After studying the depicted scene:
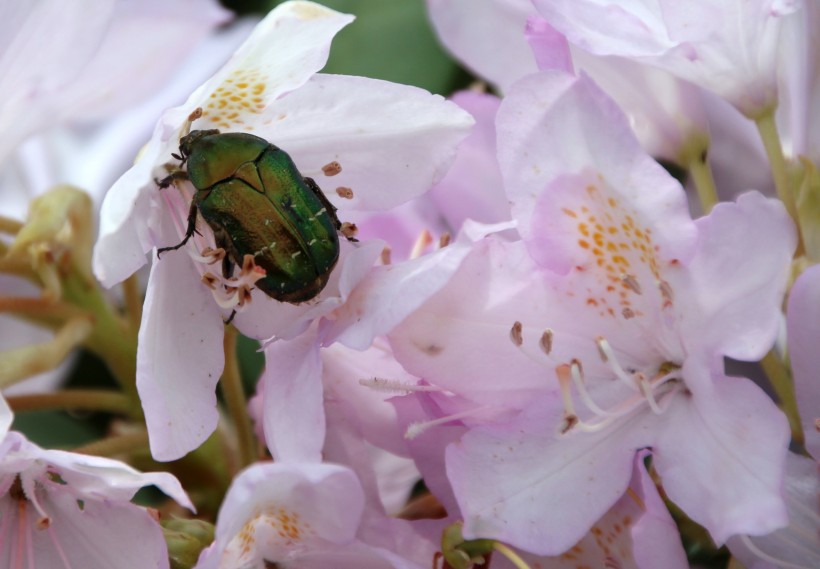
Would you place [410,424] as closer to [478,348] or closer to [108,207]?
[478,348]

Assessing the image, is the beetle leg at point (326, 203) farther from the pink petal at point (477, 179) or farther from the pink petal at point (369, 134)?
the pink petal at point (477, 179)

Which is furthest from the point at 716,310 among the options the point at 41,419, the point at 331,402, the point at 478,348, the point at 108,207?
the point at 41,419

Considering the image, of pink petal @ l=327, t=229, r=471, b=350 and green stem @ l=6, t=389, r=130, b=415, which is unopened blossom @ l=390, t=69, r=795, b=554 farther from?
green stem @ l=6, t=389, r=130, b=415

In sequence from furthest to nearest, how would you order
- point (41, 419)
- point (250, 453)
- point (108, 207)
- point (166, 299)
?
point (41, 419), point (250, 453), point (166, 299), point (108, 207)

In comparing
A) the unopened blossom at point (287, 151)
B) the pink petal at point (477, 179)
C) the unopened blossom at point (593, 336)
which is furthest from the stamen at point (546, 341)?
the pink petal at point (477, 179)

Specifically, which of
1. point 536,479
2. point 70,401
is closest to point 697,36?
point 536,479

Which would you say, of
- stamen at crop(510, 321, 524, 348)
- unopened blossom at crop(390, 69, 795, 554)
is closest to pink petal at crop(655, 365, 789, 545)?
unopened blossom at crop(390, 69, 795, 554)
